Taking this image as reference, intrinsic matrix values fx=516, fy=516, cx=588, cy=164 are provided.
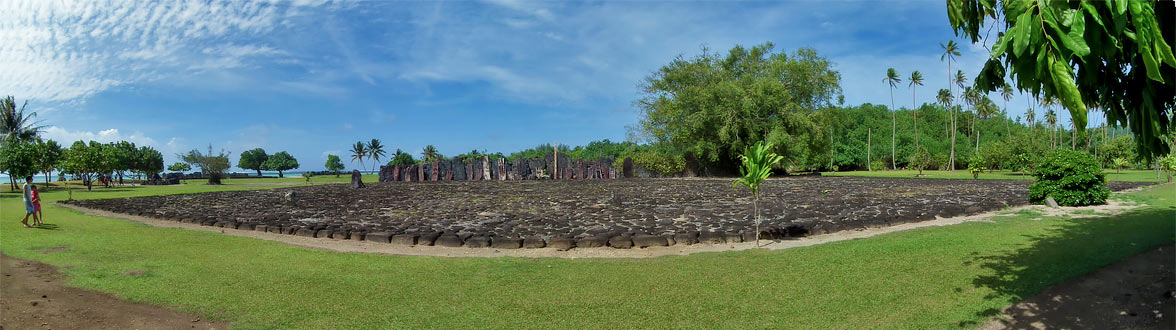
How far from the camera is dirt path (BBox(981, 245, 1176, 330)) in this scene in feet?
13.3

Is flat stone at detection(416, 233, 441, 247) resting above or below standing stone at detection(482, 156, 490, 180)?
below

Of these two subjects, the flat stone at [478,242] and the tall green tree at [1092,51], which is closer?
the tall green tree at [1092,51]

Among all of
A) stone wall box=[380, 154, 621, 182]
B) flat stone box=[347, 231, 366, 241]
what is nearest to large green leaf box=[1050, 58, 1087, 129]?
flat stone box=[347, 231, 366, 241]

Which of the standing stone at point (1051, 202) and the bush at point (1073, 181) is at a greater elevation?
the bush at point (1073, 181)

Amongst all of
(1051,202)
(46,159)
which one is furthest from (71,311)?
(46,159)

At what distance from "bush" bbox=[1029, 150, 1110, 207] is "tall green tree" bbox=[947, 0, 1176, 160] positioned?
11.4 metres

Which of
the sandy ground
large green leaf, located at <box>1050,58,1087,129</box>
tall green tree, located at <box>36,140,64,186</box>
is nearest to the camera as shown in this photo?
large green leaf, located at <box>1050,58,1087,129</box>

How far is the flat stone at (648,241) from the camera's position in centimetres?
788

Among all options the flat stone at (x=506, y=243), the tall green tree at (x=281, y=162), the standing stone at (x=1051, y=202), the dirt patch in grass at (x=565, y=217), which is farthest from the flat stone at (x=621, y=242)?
the tall green tree at (x=281, y=162)

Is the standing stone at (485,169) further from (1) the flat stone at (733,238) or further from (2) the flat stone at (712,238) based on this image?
(1) the flat stone at (733,238)

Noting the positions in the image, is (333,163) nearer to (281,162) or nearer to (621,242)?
(281,162)

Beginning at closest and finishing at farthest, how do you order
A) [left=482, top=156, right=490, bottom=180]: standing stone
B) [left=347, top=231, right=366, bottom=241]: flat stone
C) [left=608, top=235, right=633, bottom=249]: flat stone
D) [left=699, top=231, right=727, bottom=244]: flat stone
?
[left=608, top=235, right=633, bottom=249]: flat stone, [left=699, top=231, right=727, bottom=244]: flat stone, [left=347, top=231, right=366, bottom=241]: flat stone, [left=482, top=156, right=490, bottom=180]: standing stone

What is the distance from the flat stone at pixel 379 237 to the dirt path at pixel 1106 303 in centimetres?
810

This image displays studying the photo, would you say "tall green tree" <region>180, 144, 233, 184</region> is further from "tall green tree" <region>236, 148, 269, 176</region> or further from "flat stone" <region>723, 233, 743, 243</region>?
"flat stone" <region>723, 233, 743, 243</region>
